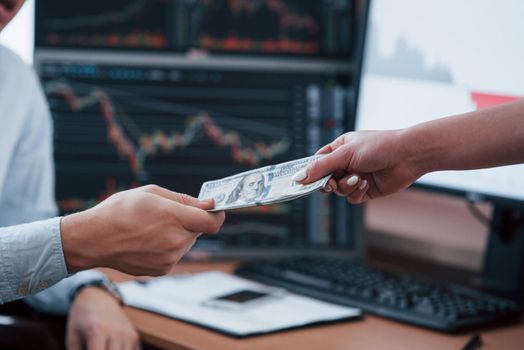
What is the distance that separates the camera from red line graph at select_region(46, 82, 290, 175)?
1.81 meters

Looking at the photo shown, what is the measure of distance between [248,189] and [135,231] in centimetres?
17

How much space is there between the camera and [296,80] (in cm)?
186

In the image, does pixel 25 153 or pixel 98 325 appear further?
pixel 25 153

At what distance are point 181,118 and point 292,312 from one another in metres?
0.60

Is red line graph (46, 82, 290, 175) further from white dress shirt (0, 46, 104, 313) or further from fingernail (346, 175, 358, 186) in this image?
fingernail (346, 175, 358, 186)

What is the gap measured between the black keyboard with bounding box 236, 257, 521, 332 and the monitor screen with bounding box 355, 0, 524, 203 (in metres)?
0.19

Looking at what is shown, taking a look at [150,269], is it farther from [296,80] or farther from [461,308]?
[296,80]

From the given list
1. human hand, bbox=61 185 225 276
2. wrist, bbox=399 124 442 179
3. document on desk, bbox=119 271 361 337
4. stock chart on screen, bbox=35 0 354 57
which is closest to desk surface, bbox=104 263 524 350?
document on desk, bbox=119 271 361 337

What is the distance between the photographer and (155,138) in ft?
5.96

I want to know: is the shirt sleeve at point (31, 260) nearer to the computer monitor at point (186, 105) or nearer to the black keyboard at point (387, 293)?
the black keyboard at point (387, 293)

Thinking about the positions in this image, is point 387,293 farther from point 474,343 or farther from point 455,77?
point 455,77

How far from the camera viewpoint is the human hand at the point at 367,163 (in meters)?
1.20

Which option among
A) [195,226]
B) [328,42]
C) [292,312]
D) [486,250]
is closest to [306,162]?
[195,226]

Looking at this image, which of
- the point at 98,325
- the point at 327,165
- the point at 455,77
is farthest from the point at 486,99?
the point at 98,325
